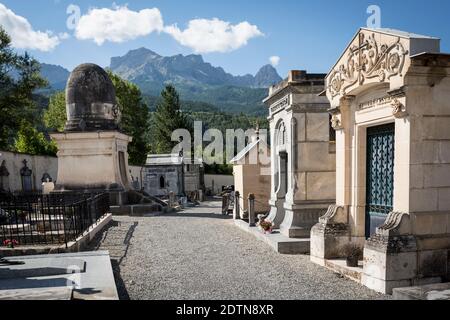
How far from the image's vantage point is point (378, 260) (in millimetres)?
6109

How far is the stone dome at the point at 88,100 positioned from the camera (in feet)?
62.5

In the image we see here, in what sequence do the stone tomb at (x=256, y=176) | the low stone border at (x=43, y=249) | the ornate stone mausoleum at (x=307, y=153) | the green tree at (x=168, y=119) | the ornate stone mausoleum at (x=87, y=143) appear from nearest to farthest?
the low stone border at (x=43, y=249) → the ornate stone mausoleum at (x=307, y=153) → the stone tomb at (x=256, y=176) → the ornate stone mausoleum at (x=87, y=143) → the green tree at (x=168, y=119)

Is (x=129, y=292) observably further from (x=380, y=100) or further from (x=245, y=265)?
(x=380, y=100)

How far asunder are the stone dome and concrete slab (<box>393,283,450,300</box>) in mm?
16443

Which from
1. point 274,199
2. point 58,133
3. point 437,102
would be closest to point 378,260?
point 437,102

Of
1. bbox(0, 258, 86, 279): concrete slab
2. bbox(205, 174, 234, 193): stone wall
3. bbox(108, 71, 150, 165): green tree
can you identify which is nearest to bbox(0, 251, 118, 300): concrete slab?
bbox(0, 258, 86, 279): concrete slab

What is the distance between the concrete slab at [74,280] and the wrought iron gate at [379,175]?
5090 mm

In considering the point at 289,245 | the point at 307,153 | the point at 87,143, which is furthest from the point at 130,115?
the point at 289,245

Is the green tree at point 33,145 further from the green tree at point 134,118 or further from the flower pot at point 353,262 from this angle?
the flower pot at point 353,262

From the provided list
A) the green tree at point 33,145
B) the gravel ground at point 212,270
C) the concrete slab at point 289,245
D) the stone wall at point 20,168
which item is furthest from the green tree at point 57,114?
the concrete slab at point 289,245

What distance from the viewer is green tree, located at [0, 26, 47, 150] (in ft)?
84.9

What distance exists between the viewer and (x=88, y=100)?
19.2m

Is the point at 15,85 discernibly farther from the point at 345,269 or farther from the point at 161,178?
the point at 345,269

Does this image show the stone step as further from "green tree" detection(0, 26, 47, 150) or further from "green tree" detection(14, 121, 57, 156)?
"green tree" detection(14, 121, 57, 156)
